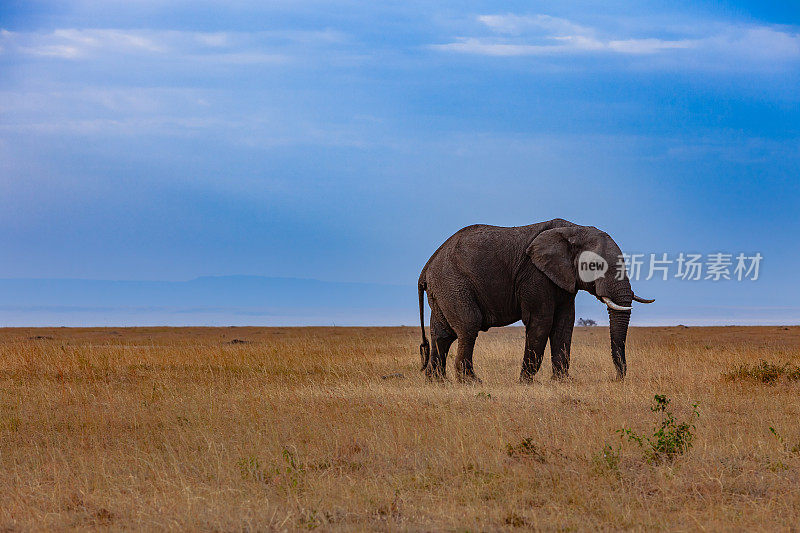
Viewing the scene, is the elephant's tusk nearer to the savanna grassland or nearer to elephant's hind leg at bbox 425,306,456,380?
the savanna grassland

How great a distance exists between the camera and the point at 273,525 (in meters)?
6.39

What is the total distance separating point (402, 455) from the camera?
8.66 metres

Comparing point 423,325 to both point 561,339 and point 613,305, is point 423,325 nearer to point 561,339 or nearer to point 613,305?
point 561,339

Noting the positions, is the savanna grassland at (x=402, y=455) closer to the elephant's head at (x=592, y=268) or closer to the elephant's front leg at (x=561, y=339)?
the elephant's front leg at (x=561, y=339)

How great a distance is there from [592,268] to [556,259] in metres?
0.73

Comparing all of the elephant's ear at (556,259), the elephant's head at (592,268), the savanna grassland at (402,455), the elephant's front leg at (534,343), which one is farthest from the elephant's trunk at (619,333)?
the elephant's front leg at (534,343)

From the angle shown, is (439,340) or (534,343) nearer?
(534,343)

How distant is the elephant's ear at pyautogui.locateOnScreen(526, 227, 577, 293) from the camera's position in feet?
49.0

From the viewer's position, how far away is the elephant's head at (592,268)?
15.0 meters

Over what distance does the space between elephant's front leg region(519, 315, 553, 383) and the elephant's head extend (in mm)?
791

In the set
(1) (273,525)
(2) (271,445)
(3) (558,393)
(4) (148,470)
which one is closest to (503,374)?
(3) (558,393)

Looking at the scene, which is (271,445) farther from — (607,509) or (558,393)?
(558,393)

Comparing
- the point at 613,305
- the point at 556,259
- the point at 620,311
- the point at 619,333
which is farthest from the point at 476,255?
the point at 619,333

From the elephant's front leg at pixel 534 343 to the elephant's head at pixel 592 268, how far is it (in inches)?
31.1
